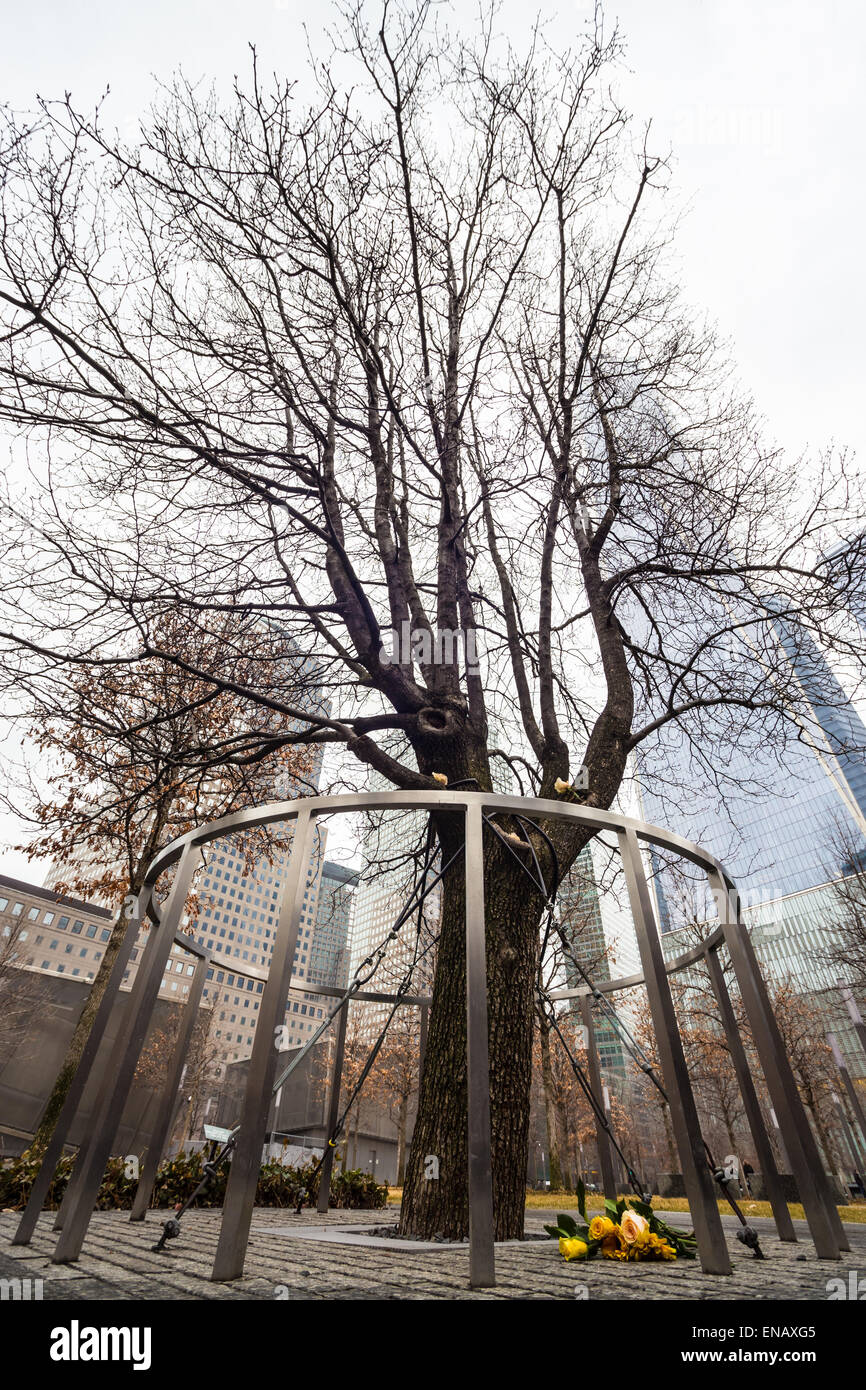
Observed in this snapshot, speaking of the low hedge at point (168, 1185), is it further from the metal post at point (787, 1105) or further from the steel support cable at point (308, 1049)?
the metal post at point (787, 1105)

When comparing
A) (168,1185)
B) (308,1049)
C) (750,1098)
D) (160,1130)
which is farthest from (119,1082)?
(168,1185)

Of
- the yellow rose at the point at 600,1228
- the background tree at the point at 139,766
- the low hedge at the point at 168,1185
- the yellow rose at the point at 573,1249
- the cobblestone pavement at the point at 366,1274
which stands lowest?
the cobblestone pavement at the point at 366,1274

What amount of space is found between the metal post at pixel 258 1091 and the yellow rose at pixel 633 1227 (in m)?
1.88

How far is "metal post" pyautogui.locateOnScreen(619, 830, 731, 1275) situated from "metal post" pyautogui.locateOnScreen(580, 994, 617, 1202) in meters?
2.68

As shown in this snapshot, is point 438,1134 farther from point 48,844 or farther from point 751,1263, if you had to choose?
point 48,844

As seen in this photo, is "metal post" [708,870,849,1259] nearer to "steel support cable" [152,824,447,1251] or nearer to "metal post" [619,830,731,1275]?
"metal post" [619,830,731,1275]

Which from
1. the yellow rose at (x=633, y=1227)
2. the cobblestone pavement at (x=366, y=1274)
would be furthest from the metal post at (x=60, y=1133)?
the yellow rose at (x=633, y=1227)

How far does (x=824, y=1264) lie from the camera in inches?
109

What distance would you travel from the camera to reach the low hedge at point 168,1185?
609 centimetres

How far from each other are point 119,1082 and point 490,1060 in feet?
7.72

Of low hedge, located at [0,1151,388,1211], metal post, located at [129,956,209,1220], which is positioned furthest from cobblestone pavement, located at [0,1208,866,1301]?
low hedge, located at [0,1151,388,1211]

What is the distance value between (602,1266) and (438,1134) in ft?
4.58

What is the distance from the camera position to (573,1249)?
275 centimetres
